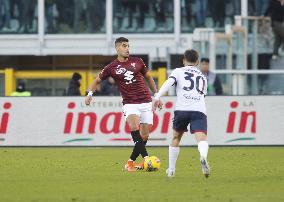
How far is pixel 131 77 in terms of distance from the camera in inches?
803

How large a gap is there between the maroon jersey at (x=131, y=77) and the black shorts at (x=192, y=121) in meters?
2.68

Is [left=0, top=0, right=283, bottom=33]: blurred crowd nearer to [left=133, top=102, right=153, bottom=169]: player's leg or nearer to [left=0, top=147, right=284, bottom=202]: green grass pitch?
[left=0, top=147, right=284, bottom=202]: green grass pitch

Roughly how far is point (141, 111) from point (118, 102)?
338 inches

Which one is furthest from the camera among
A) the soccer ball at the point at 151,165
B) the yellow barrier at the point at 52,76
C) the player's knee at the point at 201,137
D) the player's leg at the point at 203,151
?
the yellow barrier at the point at 52,76

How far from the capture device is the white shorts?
20.5 m

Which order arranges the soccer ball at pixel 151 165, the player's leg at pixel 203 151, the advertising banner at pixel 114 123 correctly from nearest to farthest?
1. the player's leg at pixel 203 151
2. the soccer ball at pixel 151 165
3. the advertising banner at pixel 114 123

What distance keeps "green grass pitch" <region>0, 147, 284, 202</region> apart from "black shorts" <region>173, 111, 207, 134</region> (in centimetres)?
72

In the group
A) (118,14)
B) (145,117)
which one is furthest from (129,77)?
(118,14)

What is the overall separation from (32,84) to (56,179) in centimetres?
1957

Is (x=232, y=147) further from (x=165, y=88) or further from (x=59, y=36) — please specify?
(x=59, y=36)

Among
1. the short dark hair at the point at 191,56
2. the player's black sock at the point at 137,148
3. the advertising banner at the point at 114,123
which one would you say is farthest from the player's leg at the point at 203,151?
the advertising banner at the point at 114,123

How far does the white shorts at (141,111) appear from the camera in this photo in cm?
2048

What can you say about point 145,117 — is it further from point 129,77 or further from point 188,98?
point 188,98

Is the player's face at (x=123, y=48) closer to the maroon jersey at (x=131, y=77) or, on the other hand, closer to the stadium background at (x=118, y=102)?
the maroon jersey at (x=131, y=77)
